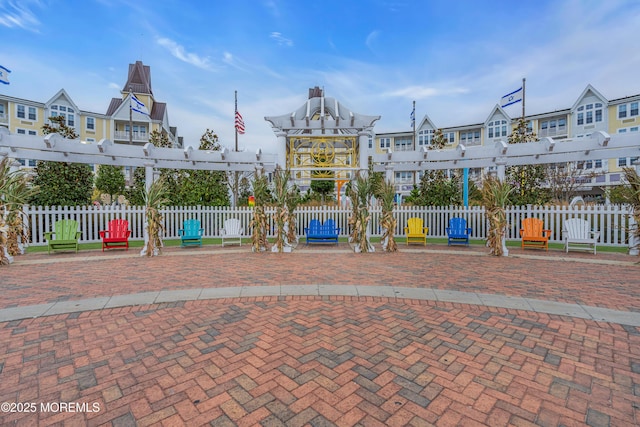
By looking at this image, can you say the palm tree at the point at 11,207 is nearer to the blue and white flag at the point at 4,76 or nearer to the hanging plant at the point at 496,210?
the blue and white flag at the point at 4,76

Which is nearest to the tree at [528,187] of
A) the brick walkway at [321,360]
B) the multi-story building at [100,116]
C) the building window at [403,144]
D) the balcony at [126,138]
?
the brick walkway at [321,360]

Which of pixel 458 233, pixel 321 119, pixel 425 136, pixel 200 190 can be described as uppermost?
pixel 425 136

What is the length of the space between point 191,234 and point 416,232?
8546 mm

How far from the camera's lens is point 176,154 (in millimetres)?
12312

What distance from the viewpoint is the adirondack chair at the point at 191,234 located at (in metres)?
11.3

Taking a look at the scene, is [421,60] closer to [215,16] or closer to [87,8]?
[215,16]

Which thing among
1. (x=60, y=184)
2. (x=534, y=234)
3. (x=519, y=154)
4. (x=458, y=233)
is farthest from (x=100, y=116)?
(x=534, y=234)

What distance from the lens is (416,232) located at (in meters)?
12.0

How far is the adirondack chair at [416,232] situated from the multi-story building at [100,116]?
100 feet

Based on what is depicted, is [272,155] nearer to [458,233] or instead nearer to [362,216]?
[362,216]

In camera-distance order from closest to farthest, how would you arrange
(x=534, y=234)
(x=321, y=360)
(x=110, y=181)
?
(x=321, y=360)
(x=534, y=234)
(x=110, y=181)

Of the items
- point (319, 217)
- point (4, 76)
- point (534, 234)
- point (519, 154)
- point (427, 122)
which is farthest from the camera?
point (427, 122)

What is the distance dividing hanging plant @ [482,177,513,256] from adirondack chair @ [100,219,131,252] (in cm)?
1210

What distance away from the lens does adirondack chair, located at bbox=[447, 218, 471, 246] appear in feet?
38.2
